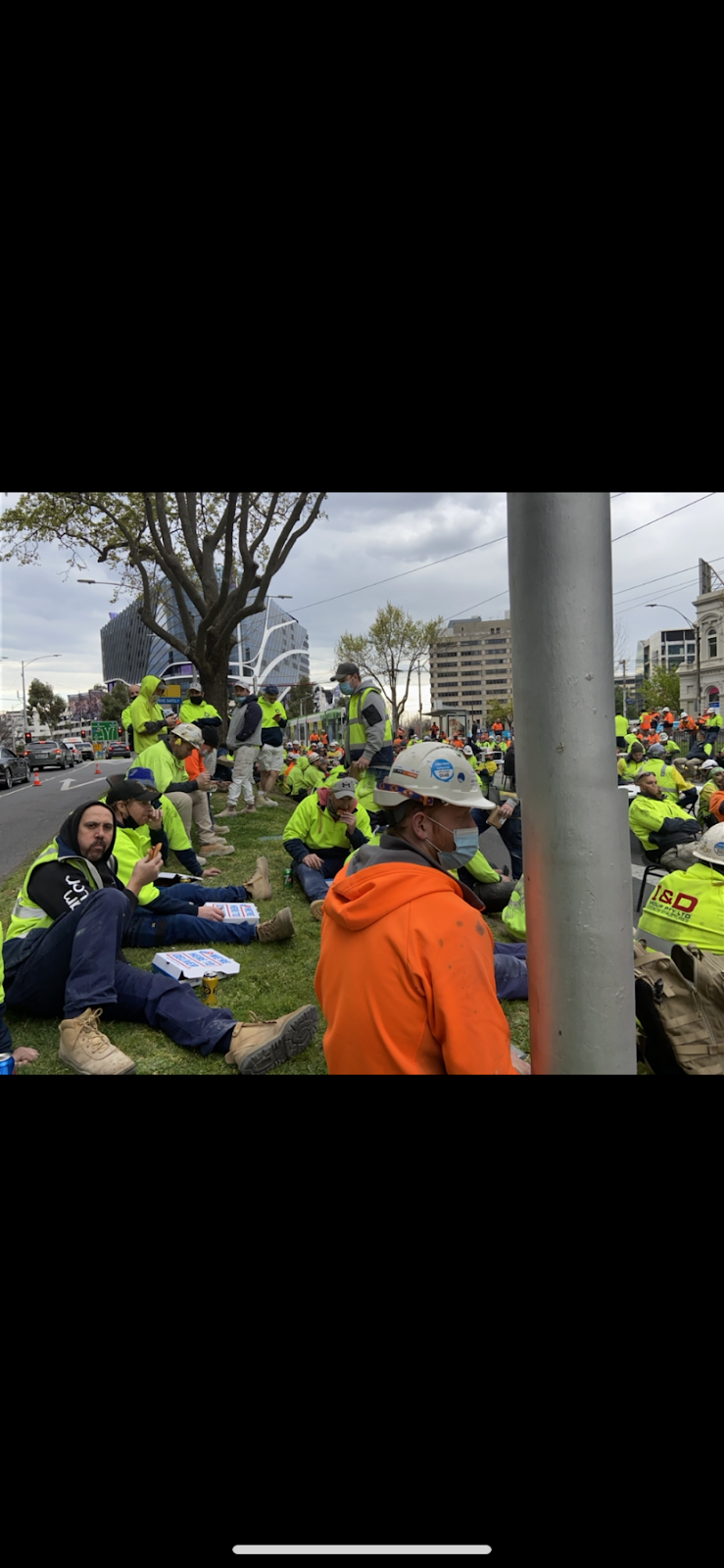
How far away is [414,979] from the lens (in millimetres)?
1918

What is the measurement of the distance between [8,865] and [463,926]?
7.59m

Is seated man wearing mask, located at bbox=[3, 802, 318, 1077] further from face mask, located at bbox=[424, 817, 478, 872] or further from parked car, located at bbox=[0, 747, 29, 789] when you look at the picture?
parked car, located at bbox=[0, 747, 29, 789]

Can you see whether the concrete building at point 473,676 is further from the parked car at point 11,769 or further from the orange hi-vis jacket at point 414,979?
the orange hi-vis jacket at point 414,979

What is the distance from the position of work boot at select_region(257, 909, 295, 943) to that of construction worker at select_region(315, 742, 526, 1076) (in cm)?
326

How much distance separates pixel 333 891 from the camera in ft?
6.91

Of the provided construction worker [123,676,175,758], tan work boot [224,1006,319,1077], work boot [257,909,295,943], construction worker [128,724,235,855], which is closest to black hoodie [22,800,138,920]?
tan work boot [224,1006,319,1077]

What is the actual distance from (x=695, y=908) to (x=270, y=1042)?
7.30ft

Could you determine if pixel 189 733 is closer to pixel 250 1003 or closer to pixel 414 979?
pixel 250 1003

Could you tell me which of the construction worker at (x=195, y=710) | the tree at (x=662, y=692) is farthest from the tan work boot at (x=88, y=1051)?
the tree at (x=662, y=692)

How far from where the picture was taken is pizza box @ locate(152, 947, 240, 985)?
4676 mm

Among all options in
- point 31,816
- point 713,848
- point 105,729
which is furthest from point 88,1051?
point 105,729
